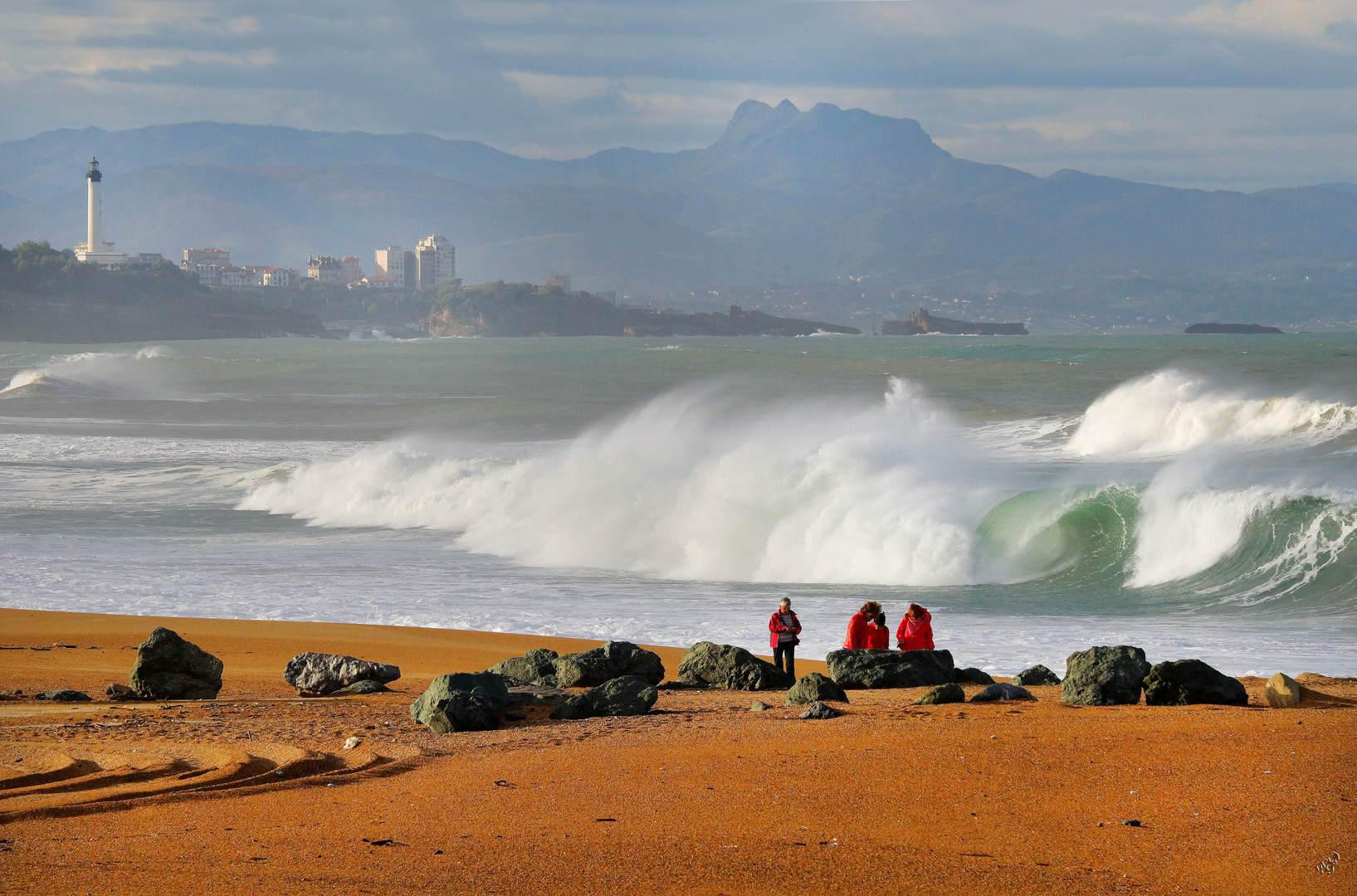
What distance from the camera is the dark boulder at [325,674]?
9.45m

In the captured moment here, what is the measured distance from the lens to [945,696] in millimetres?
8547

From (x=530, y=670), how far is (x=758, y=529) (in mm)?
9942

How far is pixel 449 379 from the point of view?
255 feet

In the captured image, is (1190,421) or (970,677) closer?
(970,677)

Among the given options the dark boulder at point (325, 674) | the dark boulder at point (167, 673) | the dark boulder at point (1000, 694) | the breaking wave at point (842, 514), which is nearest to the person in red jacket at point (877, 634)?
the dark boulder at point (1000, 694)

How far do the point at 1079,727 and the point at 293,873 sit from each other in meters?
4.30

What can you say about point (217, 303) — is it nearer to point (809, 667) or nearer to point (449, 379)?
point (449, 379)

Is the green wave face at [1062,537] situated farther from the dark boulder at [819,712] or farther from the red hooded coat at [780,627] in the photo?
the dark boulder at [819,712]

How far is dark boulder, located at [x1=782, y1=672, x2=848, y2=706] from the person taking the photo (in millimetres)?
8750

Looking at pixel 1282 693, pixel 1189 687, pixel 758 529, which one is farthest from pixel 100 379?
pixel 1282 693

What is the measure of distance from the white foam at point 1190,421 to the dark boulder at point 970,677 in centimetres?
2448

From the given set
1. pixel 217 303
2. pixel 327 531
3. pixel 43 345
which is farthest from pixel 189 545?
pixel 217 303

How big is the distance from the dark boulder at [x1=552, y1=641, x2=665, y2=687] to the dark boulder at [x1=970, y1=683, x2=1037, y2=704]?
7.93ft

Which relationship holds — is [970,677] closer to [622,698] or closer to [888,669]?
[888,669]
